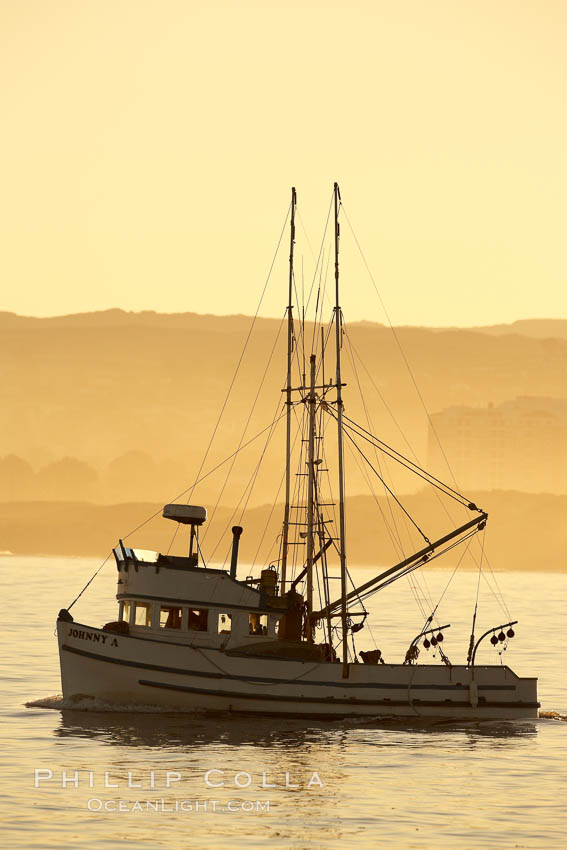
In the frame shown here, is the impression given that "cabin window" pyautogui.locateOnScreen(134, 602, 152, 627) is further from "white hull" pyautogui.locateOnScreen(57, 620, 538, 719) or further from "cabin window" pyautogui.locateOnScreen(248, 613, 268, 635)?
"cabin window" pyautogui.locateOnScreen(248, 613, 268, 635)

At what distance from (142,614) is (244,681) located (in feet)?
13.6

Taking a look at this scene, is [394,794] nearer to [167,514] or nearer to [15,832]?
[15,832]

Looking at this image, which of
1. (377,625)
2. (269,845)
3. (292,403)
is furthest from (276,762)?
(377,625)

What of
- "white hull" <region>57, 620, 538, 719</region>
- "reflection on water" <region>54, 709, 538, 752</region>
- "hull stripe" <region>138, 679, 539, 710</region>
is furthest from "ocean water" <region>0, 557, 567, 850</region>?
"hull stripe" <region>138, 679, 539, 710</region>

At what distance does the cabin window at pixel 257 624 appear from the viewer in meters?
49.9

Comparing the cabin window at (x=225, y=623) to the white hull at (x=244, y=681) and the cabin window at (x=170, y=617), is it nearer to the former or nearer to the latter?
the white hull at (x=244, y=681)

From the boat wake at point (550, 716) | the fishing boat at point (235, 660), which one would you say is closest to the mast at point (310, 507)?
the fishing boat at point (235, 660)

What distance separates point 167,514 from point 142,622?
3.68m

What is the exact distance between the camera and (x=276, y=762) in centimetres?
4181

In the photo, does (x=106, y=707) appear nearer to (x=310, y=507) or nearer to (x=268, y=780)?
(x=310, y=507)

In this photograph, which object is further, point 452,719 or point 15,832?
point 452,719

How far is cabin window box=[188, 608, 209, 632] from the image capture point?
49312 millimetres

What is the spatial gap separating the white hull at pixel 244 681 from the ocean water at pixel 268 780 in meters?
0.53

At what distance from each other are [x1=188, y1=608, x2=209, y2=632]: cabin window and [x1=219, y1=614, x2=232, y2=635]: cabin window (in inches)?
18.5
